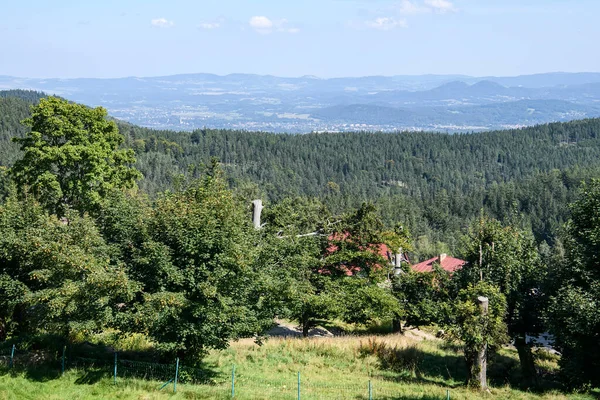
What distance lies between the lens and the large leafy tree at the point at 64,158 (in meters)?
27.1

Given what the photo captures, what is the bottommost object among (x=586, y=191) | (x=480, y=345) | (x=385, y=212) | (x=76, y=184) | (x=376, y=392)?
(x=385, y=212)

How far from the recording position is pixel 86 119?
1141 inches

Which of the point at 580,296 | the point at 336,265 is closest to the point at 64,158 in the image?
the point at 336,265

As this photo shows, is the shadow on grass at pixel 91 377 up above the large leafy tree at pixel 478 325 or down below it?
below

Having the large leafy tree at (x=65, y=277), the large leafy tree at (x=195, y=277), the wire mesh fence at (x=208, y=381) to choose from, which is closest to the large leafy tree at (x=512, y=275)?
the wire mesh fence at (x=208, y=381)

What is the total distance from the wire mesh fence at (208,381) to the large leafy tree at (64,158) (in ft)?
33.4

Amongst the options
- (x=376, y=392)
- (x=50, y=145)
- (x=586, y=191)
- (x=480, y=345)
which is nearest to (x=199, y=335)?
(x=376, y=392)

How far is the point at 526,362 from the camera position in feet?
69.2

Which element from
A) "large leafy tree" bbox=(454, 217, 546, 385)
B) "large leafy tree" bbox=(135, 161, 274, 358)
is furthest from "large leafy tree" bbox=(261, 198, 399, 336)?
"large leafy tree" bbox=(135, 161, 274, 358)

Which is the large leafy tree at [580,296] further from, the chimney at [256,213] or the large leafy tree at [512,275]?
the chimney at [256,213]

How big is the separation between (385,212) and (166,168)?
71.1 metres

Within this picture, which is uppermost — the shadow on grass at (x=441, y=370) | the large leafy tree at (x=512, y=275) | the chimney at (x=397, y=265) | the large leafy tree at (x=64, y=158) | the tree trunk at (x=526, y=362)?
the large leafy tree at (x=64, y=158)

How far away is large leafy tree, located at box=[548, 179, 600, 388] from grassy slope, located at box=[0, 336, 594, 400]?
62.7 inches

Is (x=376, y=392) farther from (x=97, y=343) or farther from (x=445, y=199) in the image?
(x=445, y=199)
